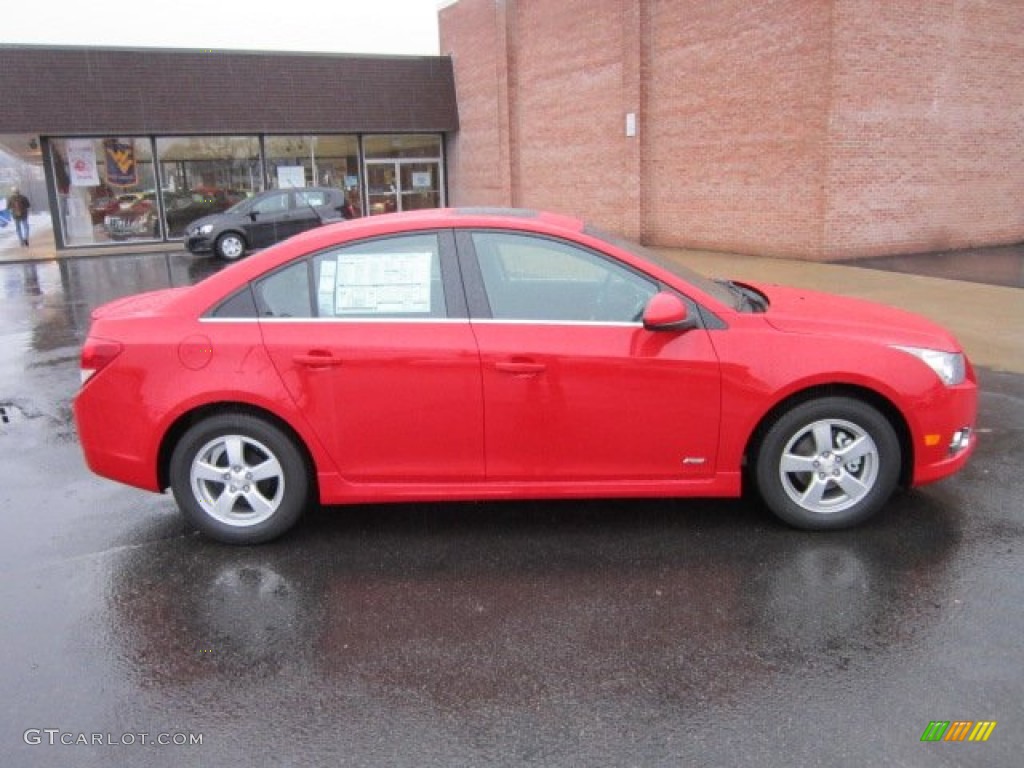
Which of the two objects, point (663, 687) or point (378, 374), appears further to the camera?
point (378, 374)

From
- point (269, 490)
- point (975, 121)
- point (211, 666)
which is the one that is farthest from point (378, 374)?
point (975, 121)

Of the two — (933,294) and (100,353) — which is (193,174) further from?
(100,353)

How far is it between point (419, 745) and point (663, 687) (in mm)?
909

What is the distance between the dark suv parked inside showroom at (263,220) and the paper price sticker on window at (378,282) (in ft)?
57.4

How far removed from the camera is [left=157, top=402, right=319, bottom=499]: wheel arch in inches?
169

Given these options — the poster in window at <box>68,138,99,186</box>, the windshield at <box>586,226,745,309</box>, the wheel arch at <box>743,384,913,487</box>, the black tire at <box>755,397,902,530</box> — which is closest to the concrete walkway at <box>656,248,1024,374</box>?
the wheel arch at <box>743,384,913,487</box>

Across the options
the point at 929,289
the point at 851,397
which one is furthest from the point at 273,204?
the point at 851,397

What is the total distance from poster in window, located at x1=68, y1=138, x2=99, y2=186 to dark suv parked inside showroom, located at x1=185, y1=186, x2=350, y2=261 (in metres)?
6.22

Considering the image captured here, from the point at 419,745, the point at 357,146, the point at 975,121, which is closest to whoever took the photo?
the point at 419,745

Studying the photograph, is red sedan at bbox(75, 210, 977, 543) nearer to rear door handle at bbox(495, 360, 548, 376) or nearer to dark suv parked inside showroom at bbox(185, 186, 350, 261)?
rear door handle at bbox(495, 360, 548, 376)

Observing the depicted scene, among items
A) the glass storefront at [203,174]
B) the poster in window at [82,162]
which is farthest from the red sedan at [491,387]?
the glass storefront at [203,174]

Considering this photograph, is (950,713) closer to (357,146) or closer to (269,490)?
(269,490)

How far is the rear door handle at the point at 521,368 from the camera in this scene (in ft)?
13.6

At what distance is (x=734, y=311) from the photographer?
4336mm
